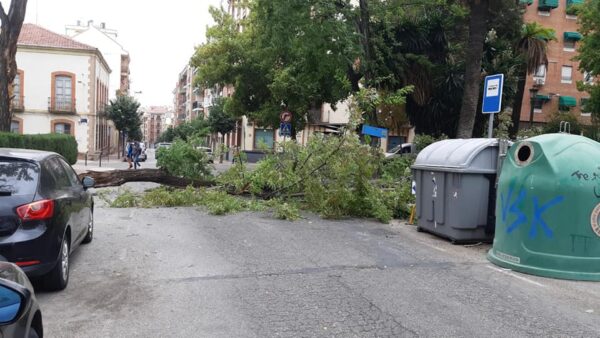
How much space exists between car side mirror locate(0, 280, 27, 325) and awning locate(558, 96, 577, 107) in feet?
150

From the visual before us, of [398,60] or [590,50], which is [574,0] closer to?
[590,50]

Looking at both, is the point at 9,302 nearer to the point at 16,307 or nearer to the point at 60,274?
the point at 16,307

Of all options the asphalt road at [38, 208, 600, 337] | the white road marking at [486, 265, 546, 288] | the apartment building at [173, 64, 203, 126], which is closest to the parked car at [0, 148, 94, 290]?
the asphalt road at [38, 208, 600, 337]

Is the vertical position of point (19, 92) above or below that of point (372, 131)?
above

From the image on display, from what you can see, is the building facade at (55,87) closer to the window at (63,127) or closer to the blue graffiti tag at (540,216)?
the window at (63,127)

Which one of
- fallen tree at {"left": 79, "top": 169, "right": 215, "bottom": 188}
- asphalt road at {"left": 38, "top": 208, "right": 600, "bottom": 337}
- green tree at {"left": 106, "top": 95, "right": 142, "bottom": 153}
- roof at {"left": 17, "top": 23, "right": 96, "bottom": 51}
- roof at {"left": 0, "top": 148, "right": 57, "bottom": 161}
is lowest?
asphalt road at {"left": 38, "top": 208, "right": 600, "bottom": 337}

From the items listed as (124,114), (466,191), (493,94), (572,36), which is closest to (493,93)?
(493,94)

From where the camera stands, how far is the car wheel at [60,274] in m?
5.36

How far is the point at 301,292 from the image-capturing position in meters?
5.66

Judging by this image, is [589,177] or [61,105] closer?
[589,177]

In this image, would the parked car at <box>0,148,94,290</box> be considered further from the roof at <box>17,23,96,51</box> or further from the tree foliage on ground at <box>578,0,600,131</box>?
the roof at <box>17,23,96,51</box>

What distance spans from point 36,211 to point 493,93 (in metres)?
7.93

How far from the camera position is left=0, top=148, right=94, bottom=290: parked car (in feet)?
16.3

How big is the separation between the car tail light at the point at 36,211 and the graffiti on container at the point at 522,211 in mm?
5568
